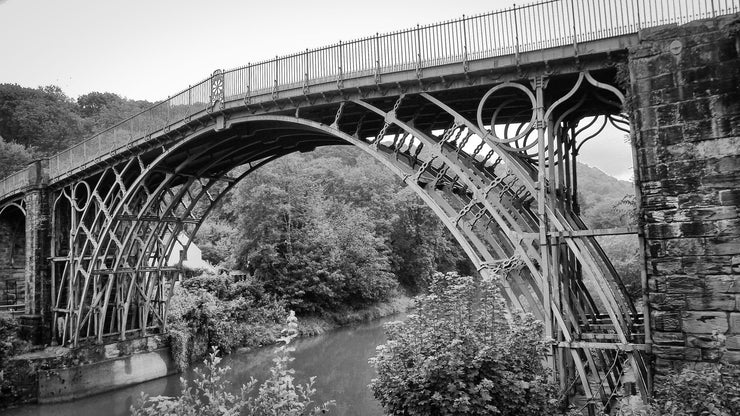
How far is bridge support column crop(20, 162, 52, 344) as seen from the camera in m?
19.6

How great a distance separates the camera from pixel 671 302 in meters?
6.70

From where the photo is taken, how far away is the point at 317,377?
19.8 meters

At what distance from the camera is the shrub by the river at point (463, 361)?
6.39 m

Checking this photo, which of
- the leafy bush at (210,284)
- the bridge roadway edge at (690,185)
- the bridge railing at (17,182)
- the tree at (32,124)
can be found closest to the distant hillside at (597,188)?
the leafy bush at (210,284)

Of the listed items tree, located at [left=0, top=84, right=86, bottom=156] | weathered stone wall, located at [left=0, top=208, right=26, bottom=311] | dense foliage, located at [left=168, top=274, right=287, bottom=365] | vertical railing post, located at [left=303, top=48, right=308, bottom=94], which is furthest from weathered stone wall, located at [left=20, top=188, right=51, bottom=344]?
tree, located at [left=0, top=84, right=86, bottom=156]

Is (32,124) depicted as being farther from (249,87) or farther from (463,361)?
(463,361)

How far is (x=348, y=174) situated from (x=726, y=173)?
124ft

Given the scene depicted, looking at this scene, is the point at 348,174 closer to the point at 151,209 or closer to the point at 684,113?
the point at 151,209

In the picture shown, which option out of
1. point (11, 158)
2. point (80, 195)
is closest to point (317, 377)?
point (80, 195)

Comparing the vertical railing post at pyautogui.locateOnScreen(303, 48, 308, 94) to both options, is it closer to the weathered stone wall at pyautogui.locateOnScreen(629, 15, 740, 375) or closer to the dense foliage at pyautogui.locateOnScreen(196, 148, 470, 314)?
the weathered stone wall at pyautogui.locateOnScreen(629, 15, 740, 375)

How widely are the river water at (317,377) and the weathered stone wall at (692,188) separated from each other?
768cm

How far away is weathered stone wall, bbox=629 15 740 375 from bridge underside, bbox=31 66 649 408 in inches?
34.3

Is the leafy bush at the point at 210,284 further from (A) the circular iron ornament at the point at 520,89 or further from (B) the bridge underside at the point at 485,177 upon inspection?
(A) the circular iron ornament at the point at 520,89

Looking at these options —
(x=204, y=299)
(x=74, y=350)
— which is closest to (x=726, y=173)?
(x=74, y=350)
